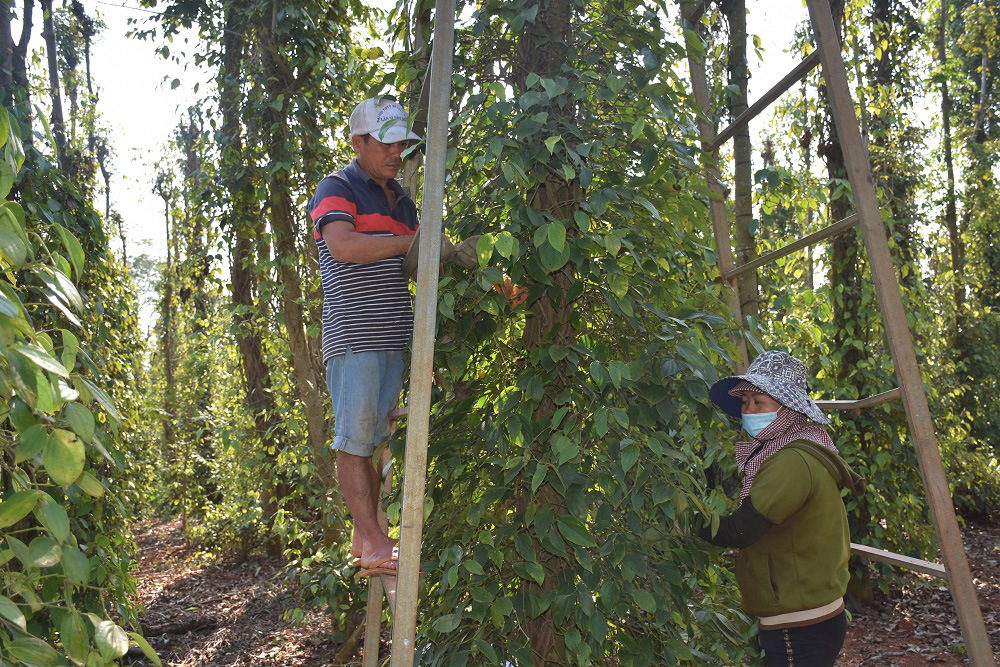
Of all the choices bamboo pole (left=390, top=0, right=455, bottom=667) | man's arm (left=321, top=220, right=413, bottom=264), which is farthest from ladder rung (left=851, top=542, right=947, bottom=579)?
man's arm (left=321, top=220, right=413, bottom=264)

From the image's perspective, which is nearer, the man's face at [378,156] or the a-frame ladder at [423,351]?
the a-frame ladder at [423,351]

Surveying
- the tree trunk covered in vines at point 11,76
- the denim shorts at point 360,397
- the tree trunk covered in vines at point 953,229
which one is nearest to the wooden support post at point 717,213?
the denim shorts at point 360,397

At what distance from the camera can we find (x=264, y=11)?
5.31 m

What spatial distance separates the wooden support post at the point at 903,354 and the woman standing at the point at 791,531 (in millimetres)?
412

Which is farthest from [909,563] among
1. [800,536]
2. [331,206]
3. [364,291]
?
[331,206]

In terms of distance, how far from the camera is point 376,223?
8.01 feet

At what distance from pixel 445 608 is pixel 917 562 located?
1274mm

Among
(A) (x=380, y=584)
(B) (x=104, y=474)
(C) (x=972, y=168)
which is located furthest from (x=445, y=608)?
(C) (x=972, y=168)

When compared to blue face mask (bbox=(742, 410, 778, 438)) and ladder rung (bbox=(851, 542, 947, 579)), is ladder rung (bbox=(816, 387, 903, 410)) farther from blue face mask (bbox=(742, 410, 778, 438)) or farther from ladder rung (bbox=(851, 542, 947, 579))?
ladder rung (bbox=(851, 542, 947, 579))

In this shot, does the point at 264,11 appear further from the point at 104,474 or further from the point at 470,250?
the point at 470,250

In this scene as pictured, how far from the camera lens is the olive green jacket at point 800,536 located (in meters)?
2.35

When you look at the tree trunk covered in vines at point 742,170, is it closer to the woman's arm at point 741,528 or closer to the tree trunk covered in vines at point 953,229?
the woman's arm at point 741,528

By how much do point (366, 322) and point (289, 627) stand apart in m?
4.91

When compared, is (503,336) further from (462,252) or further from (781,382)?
(781,382)
